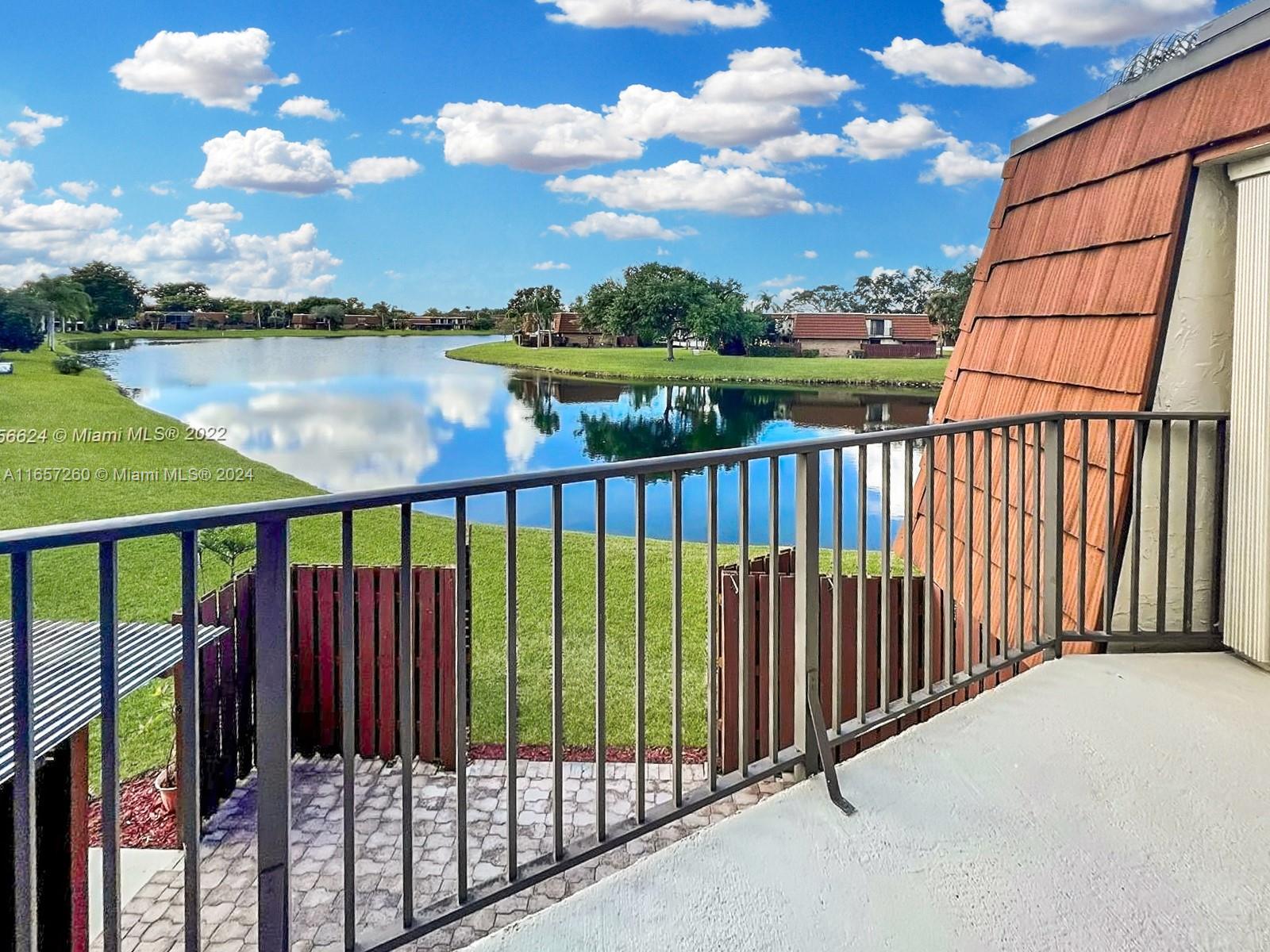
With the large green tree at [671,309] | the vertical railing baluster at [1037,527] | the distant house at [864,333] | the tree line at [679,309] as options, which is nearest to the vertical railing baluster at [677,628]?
the vertical railing baluster at [1037,527]

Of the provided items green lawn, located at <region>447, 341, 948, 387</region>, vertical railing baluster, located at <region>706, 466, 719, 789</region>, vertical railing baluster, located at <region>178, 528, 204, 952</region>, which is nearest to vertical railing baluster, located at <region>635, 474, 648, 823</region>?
vertical railing baluster, located at <region>706, 466, 719, 789</region>

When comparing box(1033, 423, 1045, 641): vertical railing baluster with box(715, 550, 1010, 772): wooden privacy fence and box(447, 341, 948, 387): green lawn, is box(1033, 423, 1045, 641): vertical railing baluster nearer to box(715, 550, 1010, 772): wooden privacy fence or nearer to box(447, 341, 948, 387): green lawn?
box(715, 550, 1010, 772): wooden privacy fence

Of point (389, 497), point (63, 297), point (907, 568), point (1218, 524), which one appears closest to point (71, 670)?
point (389, 497)

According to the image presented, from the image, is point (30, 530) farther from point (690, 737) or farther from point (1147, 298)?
point (690, 737)

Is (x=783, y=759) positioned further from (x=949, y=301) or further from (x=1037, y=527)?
(x=949, y=301)

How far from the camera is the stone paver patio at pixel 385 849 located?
2424mm

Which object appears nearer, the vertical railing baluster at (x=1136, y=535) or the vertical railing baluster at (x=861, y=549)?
the vertical railing baluster at (x=861, y=549)

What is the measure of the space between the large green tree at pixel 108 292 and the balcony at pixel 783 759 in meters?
17.3

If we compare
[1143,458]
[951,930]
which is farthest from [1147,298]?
[951,930]

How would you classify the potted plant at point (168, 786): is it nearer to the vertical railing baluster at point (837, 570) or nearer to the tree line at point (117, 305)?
the vertical railing baluster at point (837, 570)

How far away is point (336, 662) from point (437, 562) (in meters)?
4.95

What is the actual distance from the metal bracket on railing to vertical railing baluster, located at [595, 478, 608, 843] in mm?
485

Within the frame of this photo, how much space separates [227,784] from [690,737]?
7.00 ft

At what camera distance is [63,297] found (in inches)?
628
